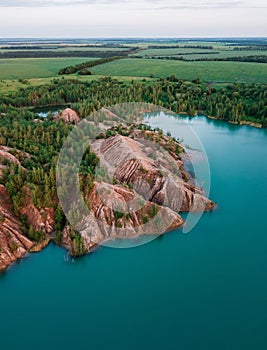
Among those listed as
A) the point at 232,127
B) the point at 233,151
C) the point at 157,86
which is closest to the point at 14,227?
the point at 233,151

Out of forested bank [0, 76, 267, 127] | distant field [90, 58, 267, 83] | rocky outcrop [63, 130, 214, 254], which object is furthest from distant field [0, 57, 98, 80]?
rocky outcrop [63, 130, 214, 254]

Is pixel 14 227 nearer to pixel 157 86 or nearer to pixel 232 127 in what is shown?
pixel 232 127

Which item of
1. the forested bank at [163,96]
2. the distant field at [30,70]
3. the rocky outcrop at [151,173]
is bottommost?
the distant field at [30,70]

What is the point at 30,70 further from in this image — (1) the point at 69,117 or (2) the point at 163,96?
(1) the point at 69,117

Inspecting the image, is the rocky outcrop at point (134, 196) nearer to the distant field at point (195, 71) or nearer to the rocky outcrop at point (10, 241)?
the rocky outcrop at point (10, 241)

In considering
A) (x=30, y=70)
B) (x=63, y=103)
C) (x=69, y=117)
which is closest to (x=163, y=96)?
(x=63, y=103)

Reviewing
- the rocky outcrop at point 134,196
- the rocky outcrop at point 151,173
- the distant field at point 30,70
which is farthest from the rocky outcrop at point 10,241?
the distant field at point 30,70
